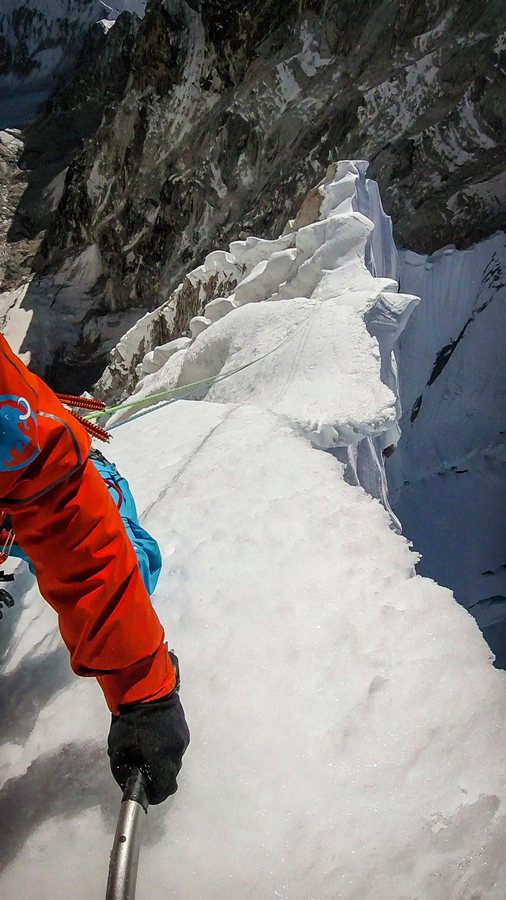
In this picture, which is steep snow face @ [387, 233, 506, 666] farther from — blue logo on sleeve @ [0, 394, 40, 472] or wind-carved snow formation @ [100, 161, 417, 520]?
blue logo on sleeve @ [0, 394, 40, 472]

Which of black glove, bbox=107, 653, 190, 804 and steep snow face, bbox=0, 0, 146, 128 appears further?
steep snow face, bbox=0, 0, 146, 128

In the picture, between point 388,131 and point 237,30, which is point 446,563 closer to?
point 388,131

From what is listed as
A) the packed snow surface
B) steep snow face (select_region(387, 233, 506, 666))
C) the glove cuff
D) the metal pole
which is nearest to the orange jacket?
the glove cuff

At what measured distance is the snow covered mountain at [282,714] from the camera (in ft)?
2.75

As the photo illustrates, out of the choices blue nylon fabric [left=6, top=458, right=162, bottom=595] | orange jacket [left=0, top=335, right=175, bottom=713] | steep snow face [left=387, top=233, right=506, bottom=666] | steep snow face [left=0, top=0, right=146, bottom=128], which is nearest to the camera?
orange jacket [left=0, top=335, right=175, bottom=713]

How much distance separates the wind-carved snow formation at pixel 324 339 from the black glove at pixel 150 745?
116 centimetres

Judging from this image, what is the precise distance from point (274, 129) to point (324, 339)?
767cm

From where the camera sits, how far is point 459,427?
6.43 metres

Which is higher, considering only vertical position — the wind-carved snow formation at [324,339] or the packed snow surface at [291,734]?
the wind-carved snow formation at [324,339]

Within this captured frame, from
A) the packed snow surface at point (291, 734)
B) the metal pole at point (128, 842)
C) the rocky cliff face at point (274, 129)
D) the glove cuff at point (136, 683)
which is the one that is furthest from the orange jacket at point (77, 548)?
the rocky cliff face at point (274, 129)

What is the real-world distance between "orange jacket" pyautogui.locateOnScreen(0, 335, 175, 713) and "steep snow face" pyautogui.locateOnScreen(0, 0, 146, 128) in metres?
22.5

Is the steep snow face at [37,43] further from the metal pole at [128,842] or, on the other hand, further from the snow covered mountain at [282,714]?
the metal pole at [128,842]

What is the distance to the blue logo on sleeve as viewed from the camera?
2.53 feet

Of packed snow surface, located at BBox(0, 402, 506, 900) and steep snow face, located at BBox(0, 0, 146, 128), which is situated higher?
steep snow face, located at BBox(0, 0, 146, 128)
